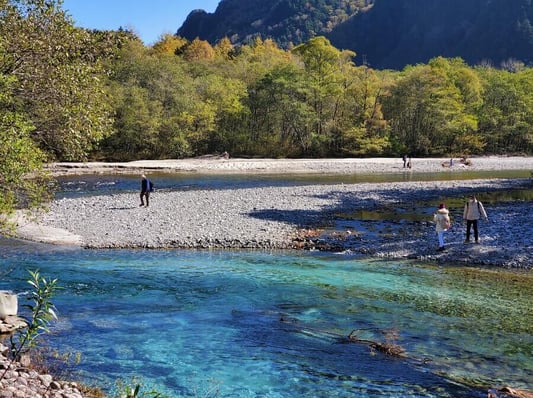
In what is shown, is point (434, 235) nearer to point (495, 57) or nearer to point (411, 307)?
point (411, 307)

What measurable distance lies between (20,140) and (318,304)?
27.2 ft

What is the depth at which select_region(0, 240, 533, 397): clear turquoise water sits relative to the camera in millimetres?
9344

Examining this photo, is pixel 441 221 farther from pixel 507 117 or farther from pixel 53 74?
pixel 507 117

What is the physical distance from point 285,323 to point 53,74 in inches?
314

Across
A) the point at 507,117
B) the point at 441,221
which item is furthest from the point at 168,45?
the point at 441,221

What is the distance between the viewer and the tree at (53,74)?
11.8 meters

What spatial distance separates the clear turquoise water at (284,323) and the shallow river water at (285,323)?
0.11 ft

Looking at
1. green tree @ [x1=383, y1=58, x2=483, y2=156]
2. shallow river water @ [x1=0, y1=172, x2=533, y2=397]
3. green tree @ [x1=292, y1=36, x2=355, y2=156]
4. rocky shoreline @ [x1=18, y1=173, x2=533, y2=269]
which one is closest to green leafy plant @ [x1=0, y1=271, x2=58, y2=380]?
shallow river water @ [x1=0, y1=172, x2=533, y2=397]

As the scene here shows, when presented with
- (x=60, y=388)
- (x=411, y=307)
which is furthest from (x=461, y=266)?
(x=60, y=388)

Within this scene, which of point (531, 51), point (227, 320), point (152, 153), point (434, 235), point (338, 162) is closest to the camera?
point (227, 320)

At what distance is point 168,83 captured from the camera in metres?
80.2

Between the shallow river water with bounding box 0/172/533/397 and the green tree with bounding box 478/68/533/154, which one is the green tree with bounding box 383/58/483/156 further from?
the shallow river water with bounding box 0/172/533/397

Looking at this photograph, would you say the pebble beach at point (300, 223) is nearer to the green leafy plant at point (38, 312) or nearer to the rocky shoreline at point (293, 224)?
the rocky shoreline at point (293, 224)

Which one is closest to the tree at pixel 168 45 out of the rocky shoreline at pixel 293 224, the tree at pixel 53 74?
the rocky shoreline at pixel 293 224
